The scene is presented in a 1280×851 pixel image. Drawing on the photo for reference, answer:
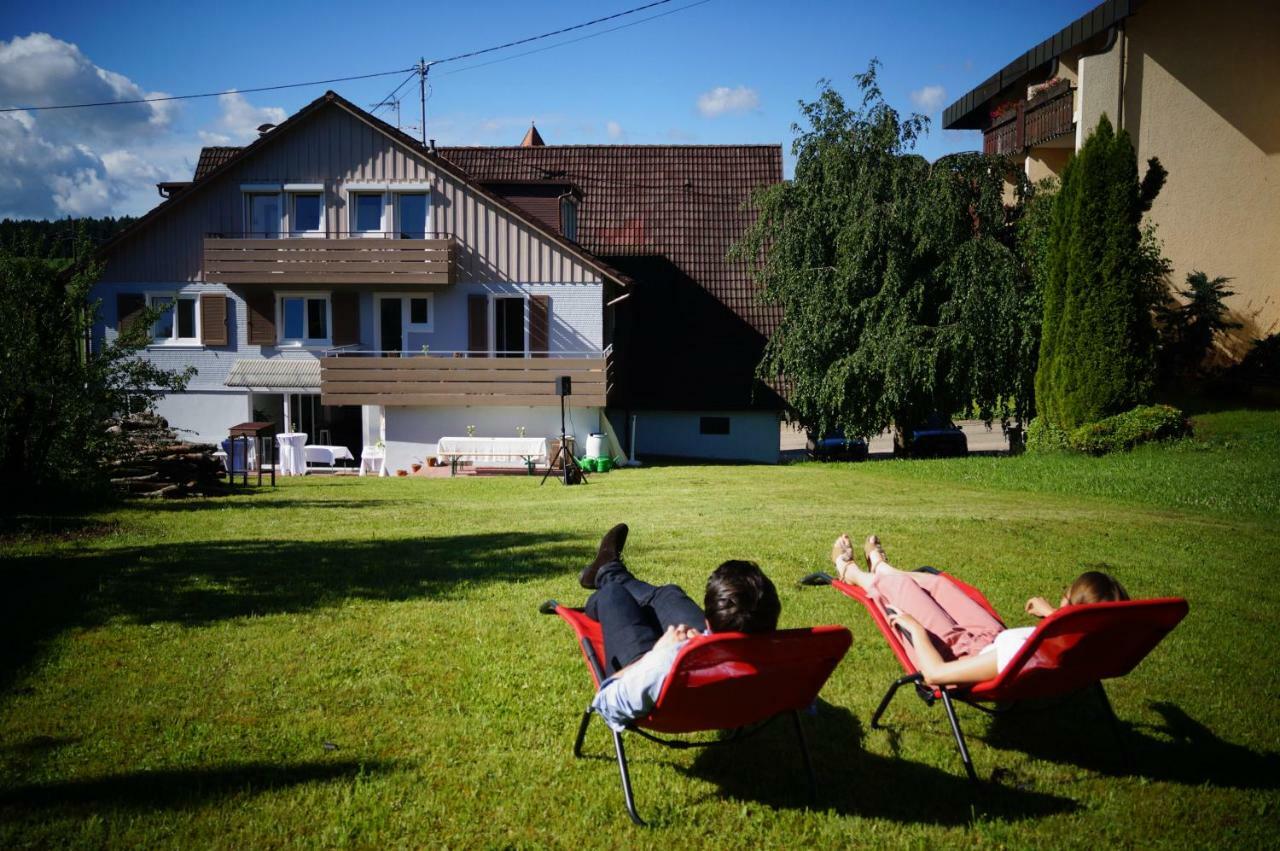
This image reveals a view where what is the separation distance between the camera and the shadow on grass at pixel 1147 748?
4429mm

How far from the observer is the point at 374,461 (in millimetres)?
23484

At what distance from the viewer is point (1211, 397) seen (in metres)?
21.2

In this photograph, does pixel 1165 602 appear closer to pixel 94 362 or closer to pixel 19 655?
pixel 19 655

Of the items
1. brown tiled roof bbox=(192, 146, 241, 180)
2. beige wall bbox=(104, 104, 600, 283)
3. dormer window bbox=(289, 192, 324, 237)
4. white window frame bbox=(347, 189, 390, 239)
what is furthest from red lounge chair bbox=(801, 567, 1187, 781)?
→ brown tiled roof bbox=(192, 146, 241, 180)

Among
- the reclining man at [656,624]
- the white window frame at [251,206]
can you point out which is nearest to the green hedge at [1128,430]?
the reclining man at [656,624]

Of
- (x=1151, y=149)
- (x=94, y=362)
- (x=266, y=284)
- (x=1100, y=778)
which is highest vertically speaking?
(x=1151, y=149)

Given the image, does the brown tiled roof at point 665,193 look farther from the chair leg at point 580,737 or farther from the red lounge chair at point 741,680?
the red lounge chair at point 741,680

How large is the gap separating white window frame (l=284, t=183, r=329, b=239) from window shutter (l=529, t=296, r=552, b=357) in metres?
5.76

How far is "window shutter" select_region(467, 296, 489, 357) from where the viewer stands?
81.8 feet

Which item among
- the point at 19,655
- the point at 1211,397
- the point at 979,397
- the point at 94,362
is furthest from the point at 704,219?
the point at 19,655

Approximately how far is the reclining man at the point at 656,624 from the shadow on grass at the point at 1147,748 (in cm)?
172

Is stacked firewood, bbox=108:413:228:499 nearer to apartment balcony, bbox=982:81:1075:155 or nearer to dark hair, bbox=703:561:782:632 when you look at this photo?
dark hair, bbox=703:561:782:632

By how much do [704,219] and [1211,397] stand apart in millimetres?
15739

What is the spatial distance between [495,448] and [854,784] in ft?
62.0
